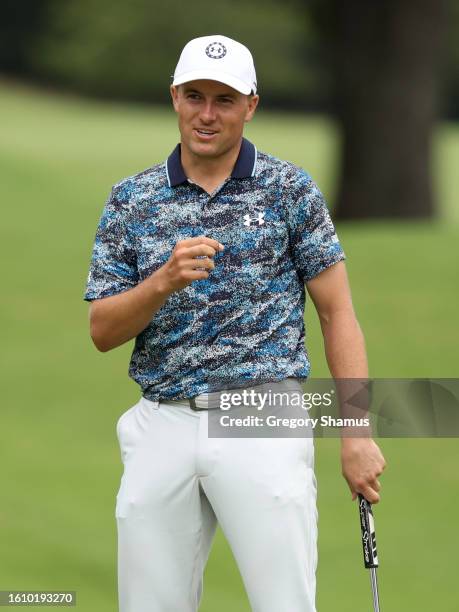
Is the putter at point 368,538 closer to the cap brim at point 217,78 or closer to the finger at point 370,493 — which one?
the finger at point 370,493

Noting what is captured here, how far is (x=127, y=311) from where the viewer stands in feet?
12.9

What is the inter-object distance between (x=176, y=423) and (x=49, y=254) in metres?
12.1

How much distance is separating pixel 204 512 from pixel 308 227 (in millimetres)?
795

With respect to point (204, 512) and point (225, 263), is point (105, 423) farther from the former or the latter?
point (225, 263)

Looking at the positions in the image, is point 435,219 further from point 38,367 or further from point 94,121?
point 94,121

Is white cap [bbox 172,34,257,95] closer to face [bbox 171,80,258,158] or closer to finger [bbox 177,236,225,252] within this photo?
face [bbox 171,80,258,158]

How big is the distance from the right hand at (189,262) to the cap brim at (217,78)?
46 cm

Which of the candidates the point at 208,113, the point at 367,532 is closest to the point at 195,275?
the point at 208,113

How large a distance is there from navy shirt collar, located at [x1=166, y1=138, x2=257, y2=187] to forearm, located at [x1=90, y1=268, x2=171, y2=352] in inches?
12.6

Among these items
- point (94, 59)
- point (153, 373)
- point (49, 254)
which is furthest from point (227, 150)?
point (94, 59)

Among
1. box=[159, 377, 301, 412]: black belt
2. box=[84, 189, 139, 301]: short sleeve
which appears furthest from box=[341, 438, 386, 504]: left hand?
box=[84, 189, 139, 301]: short sleeve

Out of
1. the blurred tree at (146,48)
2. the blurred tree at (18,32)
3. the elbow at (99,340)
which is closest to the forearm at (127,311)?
the elbow at (99,340)

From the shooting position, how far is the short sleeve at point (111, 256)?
407 centimetres

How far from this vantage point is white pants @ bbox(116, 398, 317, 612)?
392 centimetres
